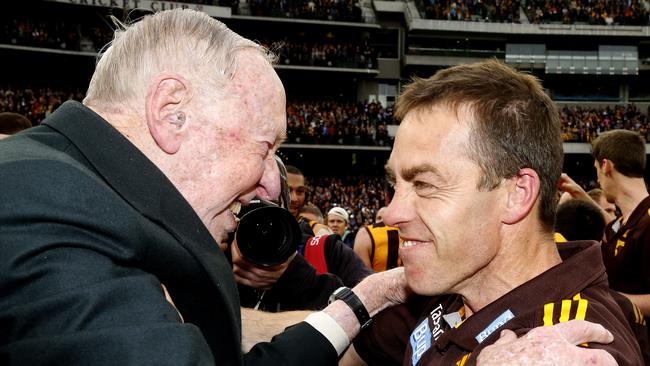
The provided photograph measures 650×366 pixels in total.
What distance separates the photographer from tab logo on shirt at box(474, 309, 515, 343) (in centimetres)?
150

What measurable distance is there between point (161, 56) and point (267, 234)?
0.92 meters

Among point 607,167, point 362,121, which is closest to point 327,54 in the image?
point 362,121

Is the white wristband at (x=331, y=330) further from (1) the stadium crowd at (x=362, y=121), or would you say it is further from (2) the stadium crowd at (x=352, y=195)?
(1) the stadium crowd at (x=362, y=121)

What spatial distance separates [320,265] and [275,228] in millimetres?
1095

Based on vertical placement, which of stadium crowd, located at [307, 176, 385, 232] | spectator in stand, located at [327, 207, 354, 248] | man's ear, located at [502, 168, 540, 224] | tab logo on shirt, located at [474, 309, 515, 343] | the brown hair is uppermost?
the brown hair

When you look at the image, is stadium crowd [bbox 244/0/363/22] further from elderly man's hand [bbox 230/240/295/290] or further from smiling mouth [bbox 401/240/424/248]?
smiling mouth [bbox 401/240/424/248]

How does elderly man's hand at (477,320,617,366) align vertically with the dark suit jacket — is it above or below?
below

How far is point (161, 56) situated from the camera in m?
1.39

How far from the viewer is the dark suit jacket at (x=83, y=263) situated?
2.91 ft

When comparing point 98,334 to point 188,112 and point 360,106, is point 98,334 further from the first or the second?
point 360,106

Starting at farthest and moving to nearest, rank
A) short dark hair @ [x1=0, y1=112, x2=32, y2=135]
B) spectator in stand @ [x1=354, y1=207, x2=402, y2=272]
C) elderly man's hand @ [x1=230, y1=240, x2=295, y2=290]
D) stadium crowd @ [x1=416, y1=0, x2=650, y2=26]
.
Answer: stadium crowd @ [x1=416, y1=0, x2=650, y2=26] < spectator in stand @ [x1=354, y1=207, x2=402, y2=272] < short dark hair @ [x1=0, y1=112, x2=32, y2=135] < elderly man's hand @ [x1=230, y1=240, x2=295, y2=290]

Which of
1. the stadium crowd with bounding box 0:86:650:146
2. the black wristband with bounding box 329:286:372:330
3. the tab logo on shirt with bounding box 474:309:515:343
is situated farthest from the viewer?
the stadium crowd with bounding box 0:86:650:146

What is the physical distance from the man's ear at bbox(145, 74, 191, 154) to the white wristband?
755mm

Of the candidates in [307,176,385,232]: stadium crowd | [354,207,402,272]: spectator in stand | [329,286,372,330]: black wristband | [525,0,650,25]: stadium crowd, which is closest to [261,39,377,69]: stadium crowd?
[307,176,385,232]: stadium crowd
